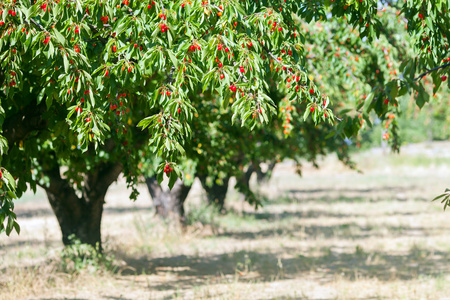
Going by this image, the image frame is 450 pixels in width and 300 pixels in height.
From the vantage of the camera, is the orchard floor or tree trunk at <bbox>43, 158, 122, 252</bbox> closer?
the orchard floor

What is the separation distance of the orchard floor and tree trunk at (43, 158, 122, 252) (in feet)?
1.43

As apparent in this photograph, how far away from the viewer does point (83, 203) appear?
816cm

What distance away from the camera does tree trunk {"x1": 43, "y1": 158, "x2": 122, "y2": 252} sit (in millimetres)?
7980

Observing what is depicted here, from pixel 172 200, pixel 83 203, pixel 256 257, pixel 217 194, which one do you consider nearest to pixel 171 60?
pixel 83 203

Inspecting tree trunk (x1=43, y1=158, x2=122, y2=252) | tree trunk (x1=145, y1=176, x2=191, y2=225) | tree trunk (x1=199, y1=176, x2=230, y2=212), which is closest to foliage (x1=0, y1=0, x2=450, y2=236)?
tree trunk (x1=43, y1=158, x2=122, y2=252)

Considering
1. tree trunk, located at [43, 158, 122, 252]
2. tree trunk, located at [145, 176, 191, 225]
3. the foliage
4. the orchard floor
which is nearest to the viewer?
the foliage

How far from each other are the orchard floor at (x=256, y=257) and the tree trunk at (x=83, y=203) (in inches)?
17.1

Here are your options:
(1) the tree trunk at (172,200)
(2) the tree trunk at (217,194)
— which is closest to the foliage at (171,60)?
(1) the tree trunk at (172,200)

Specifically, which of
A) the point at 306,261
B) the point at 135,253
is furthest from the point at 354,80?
the point at 135,253

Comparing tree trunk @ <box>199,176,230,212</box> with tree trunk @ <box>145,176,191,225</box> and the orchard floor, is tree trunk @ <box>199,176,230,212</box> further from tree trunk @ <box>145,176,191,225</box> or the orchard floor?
tree trunk @ <box>145,176,191,225</box>

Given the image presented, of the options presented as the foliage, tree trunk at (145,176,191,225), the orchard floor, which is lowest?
the orchard floor

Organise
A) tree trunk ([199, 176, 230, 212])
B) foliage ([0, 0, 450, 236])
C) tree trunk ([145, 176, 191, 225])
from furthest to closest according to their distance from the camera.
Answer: tree trunk ([199, 176, 230, 212]), tree trunk ([145, 176, 191, 225]), foliage ([0, 0, 450, 236])

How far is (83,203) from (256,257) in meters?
3.40

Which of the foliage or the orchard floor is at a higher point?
the foliage
